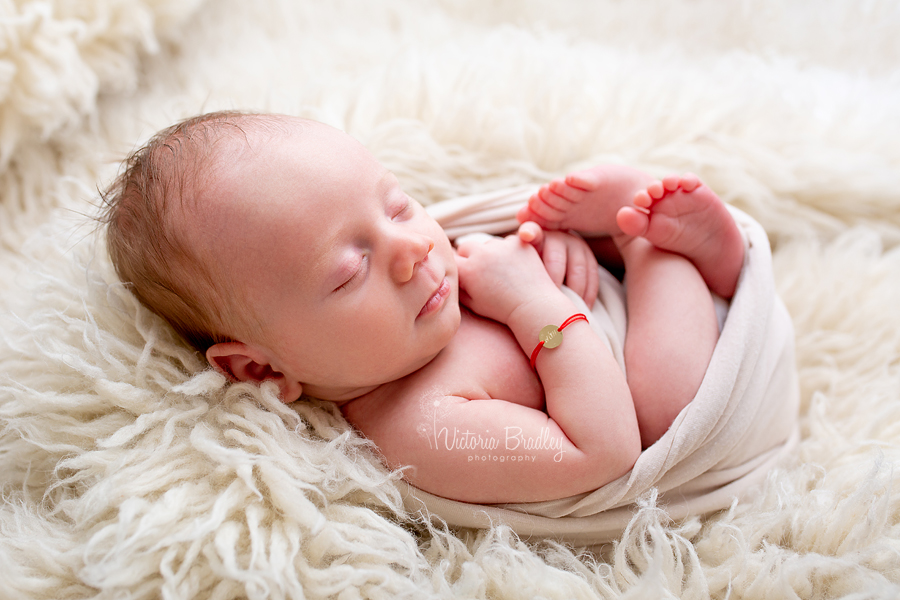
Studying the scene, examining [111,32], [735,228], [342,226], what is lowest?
[735,228]

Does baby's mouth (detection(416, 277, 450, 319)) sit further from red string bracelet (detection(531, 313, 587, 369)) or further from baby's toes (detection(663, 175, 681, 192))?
baby's toes (detection(663, 175, 681, 192))

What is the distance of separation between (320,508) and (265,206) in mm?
406

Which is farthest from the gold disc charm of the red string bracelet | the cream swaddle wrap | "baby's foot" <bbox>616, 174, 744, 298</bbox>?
"baby's foot" <bbox>616, 174, 744, 298</bbox>

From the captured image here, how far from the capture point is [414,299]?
2.94 ft

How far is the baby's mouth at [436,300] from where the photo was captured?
919 millimetres

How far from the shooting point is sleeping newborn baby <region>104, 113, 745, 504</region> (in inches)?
33.2

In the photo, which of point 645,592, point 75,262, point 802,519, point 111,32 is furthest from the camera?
point 111,32

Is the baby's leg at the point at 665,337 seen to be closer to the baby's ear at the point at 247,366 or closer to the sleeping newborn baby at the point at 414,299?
the sleeping newborn baby at the point at 414,299

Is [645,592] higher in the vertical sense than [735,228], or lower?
lower

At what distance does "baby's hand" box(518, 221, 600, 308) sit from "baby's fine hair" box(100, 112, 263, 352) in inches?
19.0

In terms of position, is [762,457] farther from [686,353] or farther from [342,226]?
[342,226]

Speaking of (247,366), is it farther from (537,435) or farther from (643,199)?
(643,199)

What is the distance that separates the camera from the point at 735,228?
104 centimetres

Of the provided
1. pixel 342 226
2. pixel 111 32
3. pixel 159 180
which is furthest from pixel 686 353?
pixel 111 32
